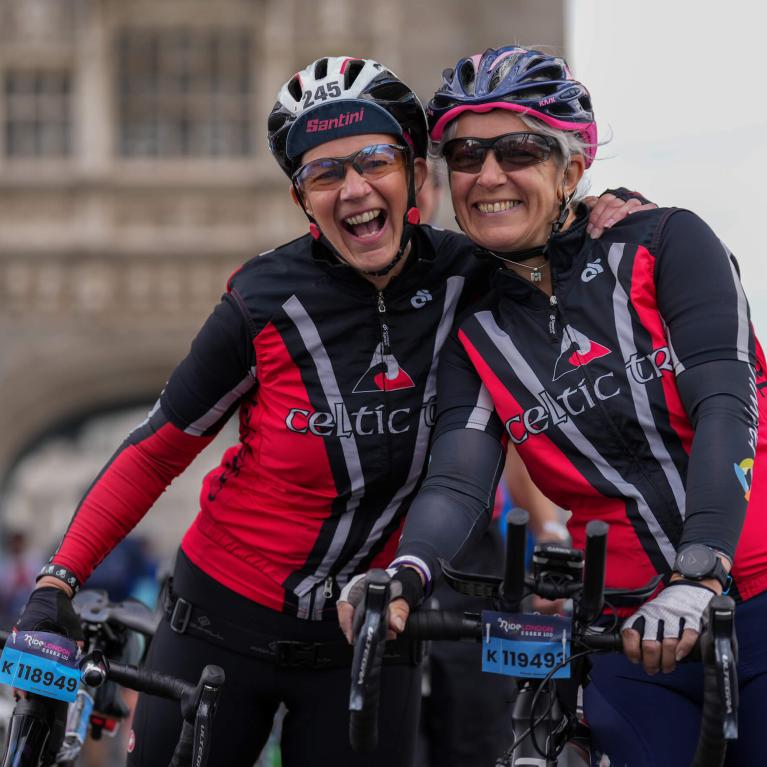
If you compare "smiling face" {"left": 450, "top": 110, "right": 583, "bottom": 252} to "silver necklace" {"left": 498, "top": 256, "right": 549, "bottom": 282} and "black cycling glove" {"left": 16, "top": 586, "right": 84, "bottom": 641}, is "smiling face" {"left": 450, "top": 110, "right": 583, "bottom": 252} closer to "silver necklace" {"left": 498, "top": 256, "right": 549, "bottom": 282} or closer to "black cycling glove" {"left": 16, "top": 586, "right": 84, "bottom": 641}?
"silver necklace" {"left": 498, "top": 256, "right": 549, "bottom": 282}

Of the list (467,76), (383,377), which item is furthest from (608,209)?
(383,377)

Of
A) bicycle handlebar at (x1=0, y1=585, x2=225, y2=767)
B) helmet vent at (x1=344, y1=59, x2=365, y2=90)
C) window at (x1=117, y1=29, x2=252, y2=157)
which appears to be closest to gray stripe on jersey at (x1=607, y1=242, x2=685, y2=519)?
helmet vent at (x1=344, y1=59, x2=365, y2=90)

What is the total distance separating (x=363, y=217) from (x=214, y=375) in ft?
1.71

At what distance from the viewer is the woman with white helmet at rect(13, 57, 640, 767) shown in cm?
329

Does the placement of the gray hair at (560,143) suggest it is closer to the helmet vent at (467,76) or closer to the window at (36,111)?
the helmet vent at (467,76)

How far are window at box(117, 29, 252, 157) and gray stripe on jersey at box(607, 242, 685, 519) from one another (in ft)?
48.2

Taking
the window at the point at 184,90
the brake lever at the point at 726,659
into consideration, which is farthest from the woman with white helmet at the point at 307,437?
the window at the point at 184,90

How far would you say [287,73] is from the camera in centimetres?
1689

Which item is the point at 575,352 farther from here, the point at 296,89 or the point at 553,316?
the point at 296,89

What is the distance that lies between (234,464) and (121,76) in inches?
572

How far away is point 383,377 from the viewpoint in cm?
330

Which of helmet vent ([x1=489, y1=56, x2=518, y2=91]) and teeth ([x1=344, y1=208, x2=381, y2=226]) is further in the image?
teeth ([x1=344, y1=208, x2=381, y2=226])

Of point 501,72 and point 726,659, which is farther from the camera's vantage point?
point 501,72

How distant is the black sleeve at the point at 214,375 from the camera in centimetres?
334
